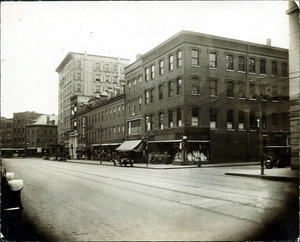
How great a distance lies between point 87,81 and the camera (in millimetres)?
57625

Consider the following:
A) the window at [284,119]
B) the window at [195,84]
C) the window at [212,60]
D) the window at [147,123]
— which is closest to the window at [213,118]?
the window at [195,84]

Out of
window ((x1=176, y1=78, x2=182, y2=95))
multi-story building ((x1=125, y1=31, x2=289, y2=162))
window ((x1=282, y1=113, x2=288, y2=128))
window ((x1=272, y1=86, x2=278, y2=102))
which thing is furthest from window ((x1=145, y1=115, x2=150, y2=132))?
window ((x1=282, y1=113, x2=288, y2=128))

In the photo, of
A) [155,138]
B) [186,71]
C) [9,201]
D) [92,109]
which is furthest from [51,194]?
[92,109]

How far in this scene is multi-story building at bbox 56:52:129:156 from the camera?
2079 inches

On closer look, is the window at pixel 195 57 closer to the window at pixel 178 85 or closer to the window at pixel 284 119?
the window at pixel 178 85

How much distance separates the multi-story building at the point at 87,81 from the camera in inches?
2079

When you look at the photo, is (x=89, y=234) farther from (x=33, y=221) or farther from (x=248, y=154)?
(x=248, y=154)

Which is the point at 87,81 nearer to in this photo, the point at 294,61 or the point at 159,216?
the point at 294,61

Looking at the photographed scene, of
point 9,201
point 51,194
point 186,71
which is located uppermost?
point 186,71

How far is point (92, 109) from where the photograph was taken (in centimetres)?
5025

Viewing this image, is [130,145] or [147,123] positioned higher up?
[147,123]

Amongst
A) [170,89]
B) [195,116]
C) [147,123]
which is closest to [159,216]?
[195,116]

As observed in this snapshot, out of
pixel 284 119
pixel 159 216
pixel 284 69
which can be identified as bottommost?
pixel 159 216

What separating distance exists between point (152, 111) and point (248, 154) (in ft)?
48.5
